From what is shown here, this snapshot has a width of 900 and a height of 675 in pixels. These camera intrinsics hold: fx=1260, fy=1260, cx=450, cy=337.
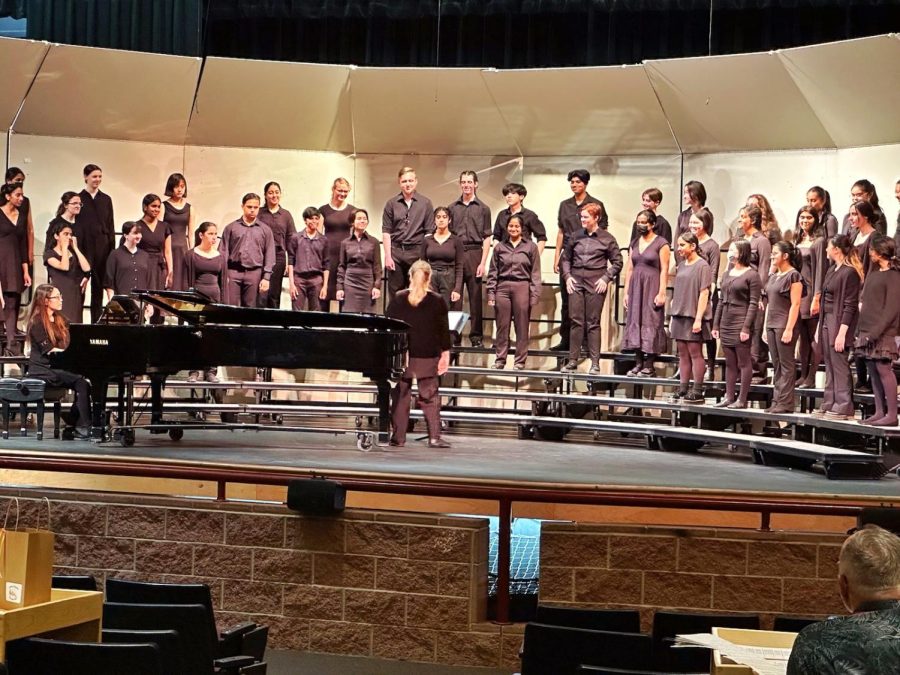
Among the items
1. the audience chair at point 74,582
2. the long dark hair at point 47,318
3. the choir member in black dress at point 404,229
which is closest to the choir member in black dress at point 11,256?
the long dark hair at point 47,318

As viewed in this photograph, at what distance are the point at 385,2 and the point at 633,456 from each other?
7098 mm

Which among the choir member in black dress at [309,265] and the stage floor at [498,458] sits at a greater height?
the choir member in black dress at [309,265]

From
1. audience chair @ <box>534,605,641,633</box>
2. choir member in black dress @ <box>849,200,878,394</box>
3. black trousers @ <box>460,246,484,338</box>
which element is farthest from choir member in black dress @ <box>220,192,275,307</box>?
audience chair @ <box>534,605,641,633</box>

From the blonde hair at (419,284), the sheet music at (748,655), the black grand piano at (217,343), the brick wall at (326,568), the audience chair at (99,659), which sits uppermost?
the blonde hair at (419,284)

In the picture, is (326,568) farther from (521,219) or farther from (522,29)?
(522,29)

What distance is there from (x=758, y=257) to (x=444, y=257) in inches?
130

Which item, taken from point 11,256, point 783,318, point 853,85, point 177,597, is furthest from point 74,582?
point 853,85

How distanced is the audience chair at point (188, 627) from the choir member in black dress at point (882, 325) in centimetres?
651

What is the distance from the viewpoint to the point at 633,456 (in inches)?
427

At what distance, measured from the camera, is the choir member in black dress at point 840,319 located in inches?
384

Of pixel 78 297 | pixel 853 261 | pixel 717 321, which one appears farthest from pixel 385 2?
pixel 853 261

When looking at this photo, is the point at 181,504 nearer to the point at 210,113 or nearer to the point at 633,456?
the point at 633,456

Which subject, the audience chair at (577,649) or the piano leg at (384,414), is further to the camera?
the piano leg at (384,414)

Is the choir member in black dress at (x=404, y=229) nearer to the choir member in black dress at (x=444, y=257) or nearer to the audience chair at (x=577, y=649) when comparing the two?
the choir member in black dress at (x=444, y=257)
